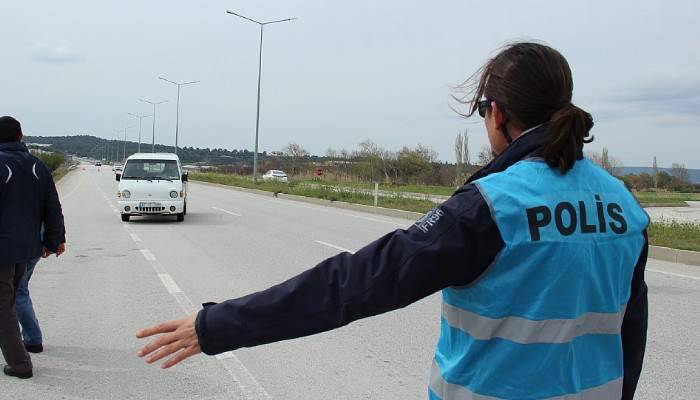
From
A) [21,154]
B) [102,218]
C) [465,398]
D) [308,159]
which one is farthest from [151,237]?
[308,159]

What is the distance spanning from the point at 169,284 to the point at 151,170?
10.1 m

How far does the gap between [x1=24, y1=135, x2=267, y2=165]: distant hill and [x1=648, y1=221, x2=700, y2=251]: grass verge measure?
109938 mm

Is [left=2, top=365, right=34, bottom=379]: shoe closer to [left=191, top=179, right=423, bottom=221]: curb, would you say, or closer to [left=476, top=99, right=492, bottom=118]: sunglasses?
[left=476, top=99, right=492, bottom=118]: sunglasses

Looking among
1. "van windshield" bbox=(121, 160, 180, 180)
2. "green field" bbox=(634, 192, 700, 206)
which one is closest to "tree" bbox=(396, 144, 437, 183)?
"green field" bbox=(634, 192, 700, 206)

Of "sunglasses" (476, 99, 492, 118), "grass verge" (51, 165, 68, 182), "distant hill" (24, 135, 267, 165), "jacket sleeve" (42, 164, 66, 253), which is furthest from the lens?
"distant hill" (24, 135, 267, 165)

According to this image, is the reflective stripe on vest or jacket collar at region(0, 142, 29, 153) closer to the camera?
the reflective stripe on vest

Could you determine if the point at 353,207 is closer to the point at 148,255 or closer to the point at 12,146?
the point at 148,255

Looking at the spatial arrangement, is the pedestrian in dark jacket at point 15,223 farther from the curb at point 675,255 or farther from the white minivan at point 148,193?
the white minivan at point 148,193

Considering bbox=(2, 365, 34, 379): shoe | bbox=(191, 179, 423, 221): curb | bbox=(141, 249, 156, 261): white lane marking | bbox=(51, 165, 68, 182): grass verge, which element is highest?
bbox=(191, 179, 423, 221): curb

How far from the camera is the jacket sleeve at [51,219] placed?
4902 mm

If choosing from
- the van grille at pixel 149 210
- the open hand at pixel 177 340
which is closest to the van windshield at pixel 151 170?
the van grille at pixel 149 210

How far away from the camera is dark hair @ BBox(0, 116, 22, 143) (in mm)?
4660

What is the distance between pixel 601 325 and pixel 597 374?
130 mm

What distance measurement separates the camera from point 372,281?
148 centimetres
